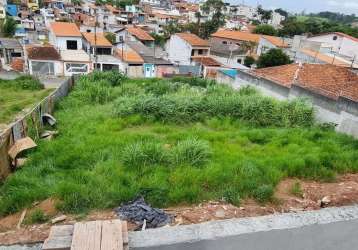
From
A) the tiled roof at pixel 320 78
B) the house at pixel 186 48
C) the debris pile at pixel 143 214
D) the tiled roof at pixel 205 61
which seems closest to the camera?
the debris pile at pixel 143 214

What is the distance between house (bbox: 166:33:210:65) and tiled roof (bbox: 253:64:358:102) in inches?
625

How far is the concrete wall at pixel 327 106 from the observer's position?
7.41 meters

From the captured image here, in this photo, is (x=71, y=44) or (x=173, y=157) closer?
(x=173, y=157)

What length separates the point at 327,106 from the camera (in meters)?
8.50

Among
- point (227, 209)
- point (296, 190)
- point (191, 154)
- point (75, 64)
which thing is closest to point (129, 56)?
point (75, 64)

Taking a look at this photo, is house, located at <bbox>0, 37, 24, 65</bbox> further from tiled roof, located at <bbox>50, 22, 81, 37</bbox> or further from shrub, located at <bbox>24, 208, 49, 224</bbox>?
shrub, located at <bbox>24, 208, 49, 224</bbox>

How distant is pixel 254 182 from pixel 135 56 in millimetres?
23577

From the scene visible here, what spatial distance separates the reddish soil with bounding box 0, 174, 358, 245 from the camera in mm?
3067

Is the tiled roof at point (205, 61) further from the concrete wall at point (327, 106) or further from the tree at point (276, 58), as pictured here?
the concrete wall at point (327, 106)

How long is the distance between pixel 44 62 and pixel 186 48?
13173 mm

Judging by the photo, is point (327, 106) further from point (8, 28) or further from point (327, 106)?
point (8, 28)

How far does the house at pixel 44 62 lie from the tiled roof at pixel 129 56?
16.6 ft

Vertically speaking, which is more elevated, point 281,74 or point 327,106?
point 327,106

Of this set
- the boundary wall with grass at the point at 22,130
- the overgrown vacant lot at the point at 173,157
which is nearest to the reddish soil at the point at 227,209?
the overgrown vacant lot at the point at 173,157
